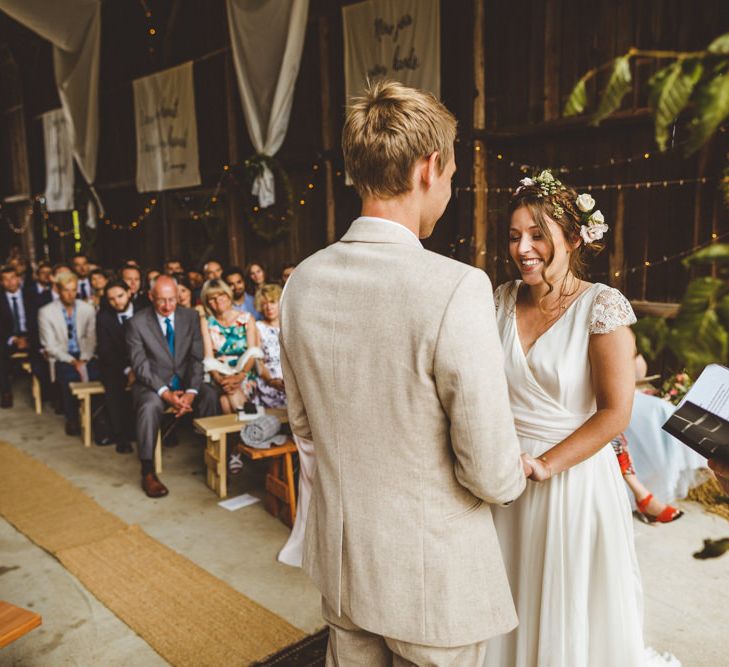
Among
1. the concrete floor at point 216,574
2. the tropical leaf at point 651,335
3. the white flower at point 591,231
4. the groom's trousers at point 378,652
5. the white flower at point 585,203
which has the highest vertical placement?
the white flower at point 585,203

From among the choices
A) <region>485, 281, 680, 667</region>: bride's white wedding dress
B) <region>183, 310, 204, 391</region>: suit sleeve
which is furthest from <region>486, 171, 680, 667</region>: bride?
<region>183, 310, 204, 391</region>: suit sleeve

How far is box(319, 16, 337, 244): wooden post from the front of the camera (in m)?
7.49

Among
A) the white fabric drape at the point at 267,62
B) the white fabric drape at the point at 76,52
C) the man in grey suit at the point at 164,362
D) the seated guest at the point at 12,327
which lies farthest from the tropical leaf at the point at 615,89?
the white fabric drape at the point at 76,52

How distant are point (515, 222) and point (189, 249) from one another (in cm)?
892

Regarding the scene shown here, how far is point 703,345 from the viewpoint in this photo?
2.26 feet

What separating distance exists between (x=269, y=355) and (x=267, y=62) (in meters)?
4.07

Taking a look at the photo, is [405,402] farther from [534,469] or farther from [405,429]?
[534,469]

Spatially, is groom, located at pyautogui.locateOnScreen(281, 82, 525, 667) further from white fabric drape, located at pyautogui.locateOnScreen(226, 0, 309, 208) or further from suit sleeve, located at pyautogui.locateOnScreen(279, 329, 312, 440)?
white fabric drape, located at pyautogui.locateOnScreen(226, 0, 309, 208)

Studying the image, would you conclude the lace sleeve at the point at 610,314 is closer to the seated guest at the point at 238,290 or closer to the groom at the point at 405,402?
the groom at the point at 405,402

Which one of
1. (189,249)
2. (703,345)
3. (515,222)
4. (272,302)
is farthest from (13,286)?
(703,345)

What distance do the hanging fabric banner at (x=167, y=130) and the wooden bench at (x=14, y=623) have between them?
7579 mm

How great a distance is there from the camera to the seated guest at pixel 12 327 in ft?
23.5

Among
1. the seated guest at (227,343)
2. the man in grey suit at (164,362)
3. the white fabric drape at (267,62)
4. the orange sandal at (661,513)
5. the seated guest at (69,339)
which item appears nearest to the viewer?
the orange sandal at (661,513)

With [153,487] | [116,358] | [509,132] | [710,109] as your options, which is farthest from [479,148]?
[710,109]
